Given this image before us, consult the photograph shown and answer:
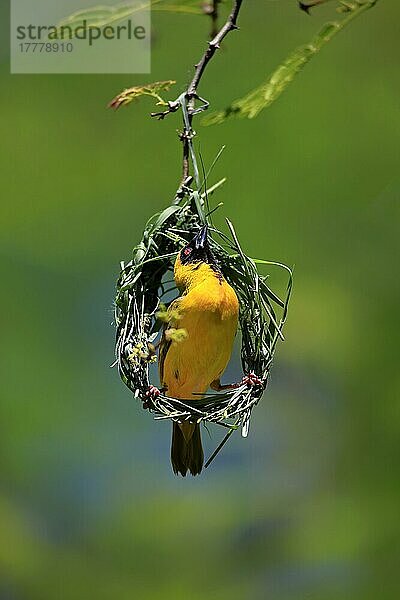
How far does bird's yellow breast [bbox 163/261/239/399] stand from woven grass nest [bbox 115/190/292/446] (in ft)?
0.13

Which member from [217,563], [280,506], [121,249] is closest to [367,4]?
[121,249]

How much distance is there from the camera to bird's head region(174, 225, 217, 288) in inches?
49.8

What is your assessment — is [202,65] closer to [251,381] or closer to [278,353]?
[251,381]

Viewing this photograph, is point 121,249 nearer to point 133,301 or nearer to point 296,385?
point 296,385

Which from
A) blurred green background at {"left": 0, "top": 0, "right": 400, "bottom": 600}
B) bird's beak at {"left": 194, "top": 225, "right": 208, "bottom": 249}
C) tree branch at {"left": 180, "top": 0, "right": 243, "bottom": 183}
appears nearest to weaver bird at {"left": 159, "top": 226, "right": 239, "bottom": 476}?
bird's beak at {"left": 194, "top": 225, "right": 208, "bottom": 249}

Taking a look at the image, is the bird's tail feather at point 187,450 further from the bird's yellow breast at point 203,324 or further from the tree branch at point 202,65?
the tree branch at point 202,65

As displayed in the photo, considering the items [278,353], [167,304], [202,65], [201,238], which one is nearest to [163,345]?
[167,304]

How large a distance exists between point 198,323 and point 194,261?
3.8 inches

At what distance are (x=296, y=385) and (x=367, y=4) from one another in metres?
1.19

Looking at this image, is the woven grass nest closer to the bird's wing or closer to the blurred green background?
the bird's wing

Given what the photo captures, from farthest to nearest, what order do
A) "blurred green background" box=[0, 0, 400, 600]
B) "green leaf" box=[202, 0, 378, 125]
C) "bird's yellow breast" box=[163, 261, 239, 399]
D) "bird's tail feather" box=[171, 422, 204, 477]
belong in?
"blurred green background" box=[0, 0, 400, 600]
"bird's tail feather" box=[171, 422, 204, 477]
"bird's yellow breast" box=[163, 261, 239, 399]
"green leaf" box=[202, 0, 378, 125]

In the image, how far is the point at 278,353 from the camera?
2092mm

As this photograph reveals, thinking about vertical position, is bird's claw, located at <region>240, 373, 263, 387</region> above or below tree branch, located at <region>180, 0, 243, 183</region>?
below

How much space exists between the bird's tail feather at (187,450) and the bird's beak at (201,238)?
33 centimetres
